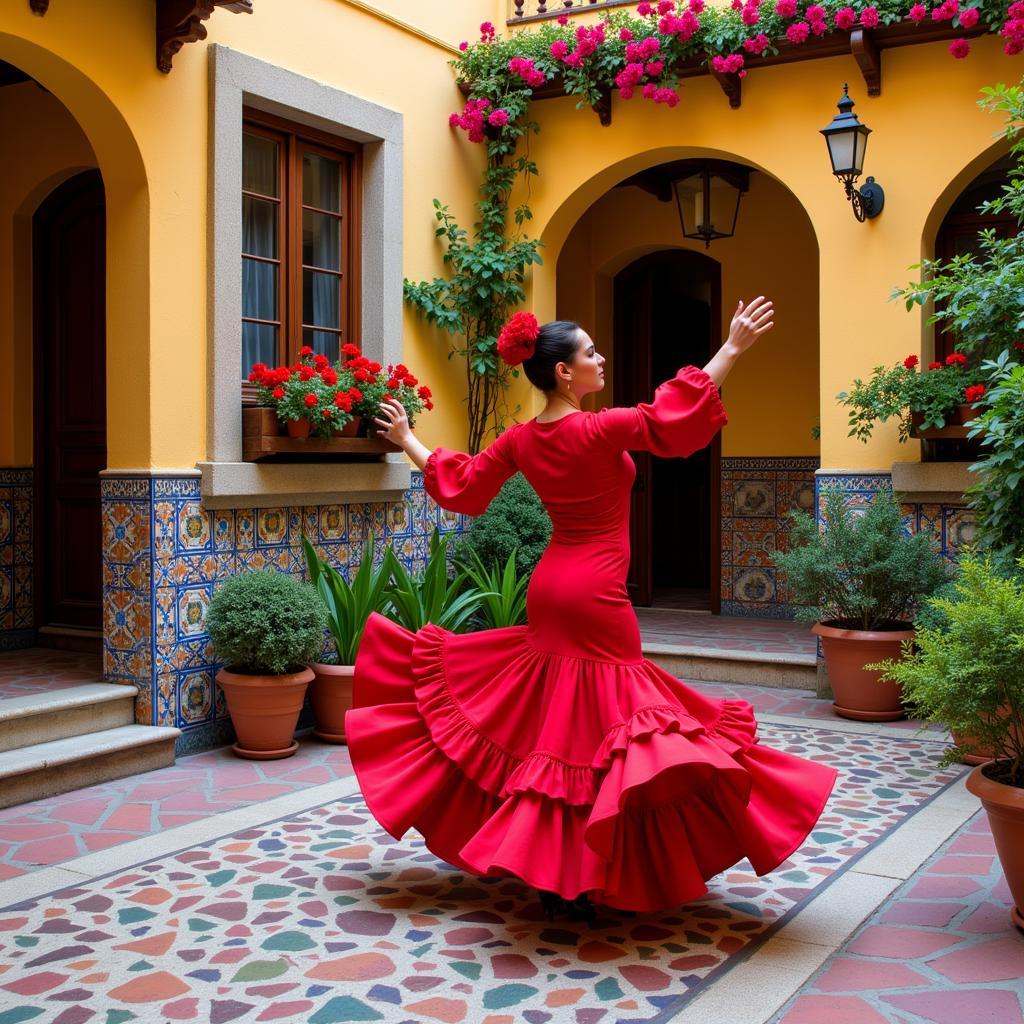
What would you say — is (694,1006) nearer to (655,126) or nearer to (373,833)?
(373,833)

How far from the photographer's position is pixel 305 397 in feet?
20.4

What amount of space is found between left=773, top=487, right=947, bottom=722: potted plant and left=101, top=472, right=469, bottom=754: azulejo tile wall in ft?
10.4

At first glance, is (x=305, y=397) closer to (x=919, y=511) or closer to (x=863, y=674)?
(x=863, y=674)

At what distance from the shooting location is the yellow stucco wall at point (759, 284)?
978 cm

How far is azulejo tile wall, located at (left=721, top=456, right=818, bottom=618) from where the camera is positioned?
9731 millimetres

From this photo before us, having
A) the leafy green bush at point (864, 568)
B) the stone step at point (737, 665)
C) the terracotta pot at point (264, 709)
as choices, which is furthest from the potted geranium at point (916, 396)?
the terracotta pot at point (264, 709)

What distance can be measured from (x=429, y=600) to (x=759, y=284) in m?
4.73

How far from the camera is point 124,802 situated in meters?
5.21

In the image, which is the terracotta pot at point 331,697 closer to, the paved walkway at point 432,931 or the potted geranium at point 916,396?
the paved walkway at point 432,931

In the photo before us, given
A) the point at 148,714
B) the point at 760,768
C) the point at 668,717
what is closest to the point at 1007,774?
the point at 760,768

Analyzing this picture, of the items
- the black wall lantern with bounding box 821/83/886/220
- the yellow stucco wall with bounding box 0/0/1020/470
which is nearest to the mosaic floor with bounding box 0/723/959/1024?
the yellow stucco wall with bounding box 0/0/1020/470

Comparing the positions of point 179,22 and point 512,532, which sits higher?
point 179,22

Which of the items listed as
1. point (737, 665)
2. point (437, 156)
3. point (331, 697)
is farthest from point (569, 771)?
point (437, 156)

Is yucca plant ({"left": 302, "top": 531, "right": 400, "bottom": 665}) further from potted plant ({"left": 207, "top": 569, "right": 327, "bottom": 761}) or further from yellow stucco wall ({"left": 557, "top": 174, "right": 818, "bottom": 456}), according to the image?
yellow stucco wall ({"left": 557, "top": 174, "right": 818, "bottom": 456})
